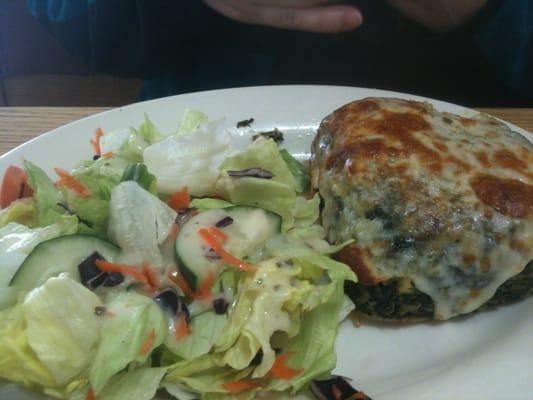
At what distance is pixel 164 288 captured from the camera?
152cm

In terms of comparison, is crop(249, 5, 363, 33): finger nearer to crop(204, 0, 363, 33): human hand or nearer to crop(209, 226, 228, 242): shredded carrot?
crop(204, 0, 363, 33): human hand

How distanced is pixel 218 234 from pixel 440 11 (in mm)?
1935

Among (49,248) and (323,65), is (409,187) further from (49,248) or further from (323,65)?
(323,65)

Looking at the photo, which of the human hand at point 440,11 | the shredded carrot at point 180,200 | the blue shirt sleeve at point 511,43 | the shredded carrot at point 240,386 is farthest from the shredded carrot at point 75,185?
the blue shirt sleeve at point 511,43

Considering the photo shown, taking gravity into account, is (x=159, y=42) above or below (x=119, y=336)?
above

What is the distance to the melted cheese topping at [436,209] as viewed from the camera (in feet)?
4.99

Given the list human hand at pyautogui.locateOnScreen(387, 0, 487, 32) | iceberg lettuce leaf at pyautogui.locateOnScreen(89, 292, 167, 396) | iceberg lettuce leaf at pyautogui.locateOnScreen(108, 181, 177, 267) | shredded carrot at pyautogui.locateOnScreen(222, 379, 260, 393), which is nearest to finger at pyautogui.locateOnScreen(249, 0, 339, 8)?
human hand at pyautogui.locateOnScreen(387, 0, 487, 32)

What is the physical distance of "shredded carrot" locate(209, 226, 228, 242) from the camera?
159 cm

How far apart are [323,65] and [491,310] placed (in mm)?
1861

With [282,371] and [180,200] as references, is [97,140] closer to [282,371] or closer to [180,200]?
[180,200]

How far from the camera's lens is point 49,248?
1521 millimetres

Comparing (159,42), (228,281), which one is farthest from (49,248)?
(159,42)

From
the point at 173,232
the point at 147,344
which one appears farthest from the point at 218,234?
the point at 147,344

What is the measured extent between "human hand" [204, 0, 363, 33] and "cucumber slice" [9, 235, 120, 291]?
1.63m
